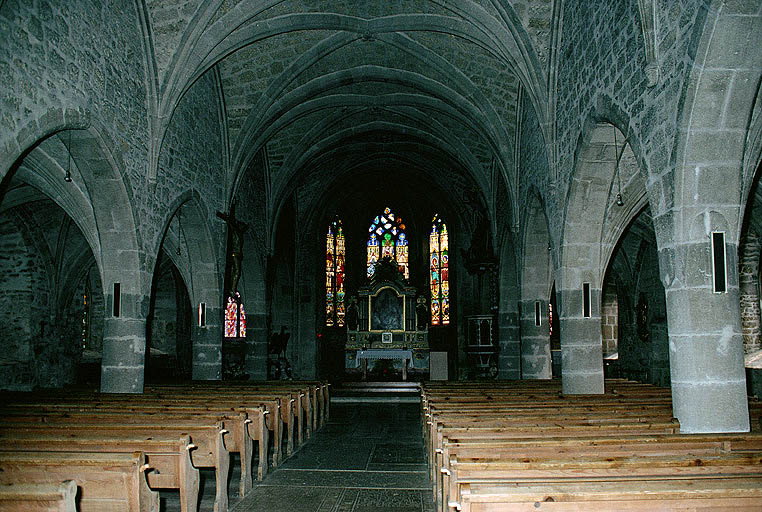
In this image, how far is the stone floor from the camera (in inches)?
248

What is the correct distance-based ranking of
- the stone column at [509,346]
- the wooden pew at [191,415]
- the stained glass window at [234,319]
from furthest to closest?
the stained glass window at [234,319], the stone column at [509,346], the wooden pew at [191,415]

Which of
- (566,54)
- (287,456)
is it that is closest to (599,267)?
(566,54)

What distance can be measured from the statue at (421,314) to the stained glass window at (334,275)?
124 inches

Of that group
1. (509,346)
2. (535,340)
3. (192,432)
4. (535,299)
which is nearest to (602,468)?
(192,432)

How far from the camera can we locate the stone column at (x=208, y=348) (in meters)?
14.7

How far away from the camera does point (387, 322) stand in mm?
25500

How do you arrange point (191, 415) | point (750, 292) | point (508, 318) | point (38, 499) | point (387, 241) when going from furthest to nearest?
point (387, 241) < point (508, 318) < point (750, 292) < point (191, 415) < point (38, 499)

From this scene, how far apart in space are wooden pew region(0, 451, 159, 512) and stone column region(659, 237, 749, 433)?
4.84 metres

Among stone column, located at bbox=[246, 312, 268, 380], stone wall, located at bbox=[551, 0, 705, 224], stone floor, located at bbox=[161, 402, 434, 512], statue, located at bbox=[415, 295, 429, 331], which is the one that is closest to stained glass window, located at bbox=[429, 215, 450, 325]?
statue, located at bbox=[415, 295, 429, 331]

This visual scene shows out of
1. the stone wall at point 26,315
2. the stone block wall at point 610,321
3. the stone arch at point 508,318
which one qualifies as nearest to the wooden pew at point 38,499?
the stone wall at point 26,315

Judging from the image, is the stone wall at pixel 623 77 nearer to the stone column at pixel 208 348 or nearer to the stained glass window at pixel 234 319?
the stone column at pixel 208 348

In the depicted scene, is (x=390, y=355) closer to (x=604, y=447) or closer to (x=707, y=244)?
(x=707, y=244)

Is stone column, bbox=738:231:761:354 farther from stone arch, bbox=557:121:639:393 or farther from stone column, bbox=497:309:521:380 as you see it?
stone column, bbox=497:309:521:380

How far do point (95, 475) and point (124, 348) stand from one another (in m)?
6.81
